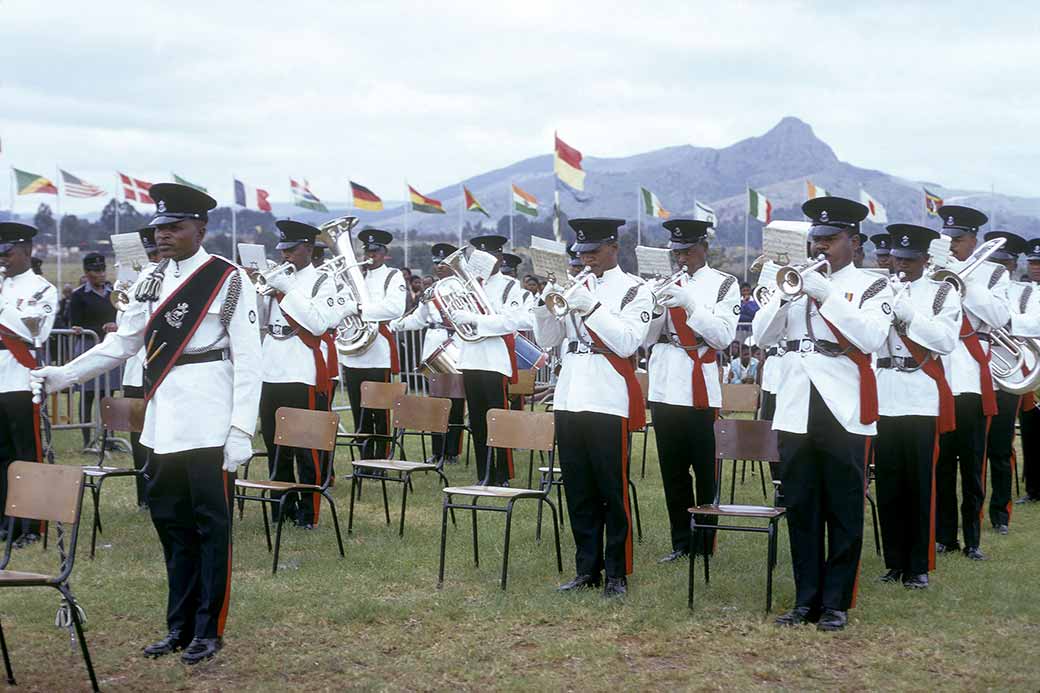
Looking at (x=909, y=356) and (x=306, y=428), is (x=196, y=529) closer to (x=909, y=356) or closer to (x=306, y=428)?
(x=306, y=428)

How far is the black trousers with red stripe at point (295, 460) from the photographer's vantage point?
9.38 meters

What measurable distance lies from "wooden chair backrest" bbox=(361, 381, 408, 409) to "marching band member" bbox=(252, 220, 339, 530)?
0.98 meters

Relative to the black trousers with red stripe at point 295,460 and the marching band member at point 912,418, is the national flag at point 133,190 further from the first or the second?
the marching band member at point 912,418

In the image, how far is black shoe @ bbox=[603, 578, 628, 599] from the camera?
7.13 m

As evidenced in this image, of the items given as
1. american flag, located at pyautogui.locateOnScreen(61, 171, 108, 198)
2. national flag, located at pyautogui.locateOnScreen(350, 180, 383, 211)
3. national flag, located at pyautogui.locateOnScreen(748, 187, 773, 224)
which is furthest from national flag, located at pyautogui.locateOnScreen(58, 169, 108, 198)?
national flag, located at pyautogui.locateOnScreen(748, 187, 773, 224)

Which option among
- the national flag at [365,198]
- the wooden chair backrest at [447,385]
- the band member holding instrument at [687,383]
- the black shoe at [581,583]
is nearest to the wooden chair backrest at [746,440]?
the band member holding instrument at [687,383]

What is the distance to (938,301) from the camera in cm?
733

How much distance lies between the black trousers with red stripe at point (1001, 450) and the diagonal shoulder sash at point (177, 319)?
6.54 metres

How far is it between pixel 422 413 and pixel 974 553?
4.41 meters

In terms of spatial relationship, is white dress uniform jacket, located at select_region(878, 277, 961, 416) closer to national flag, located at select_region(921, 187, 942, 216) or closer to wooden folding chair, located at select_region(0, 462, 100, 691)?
wooden folding chair, located at select_region(0, 462, 100, 691)

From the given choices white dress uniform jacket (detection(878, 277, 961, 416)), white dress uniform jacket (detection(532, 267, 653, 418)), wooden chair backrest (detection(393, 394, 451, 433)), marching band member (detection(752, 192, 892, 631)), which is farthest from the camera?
wooden chair backrest (detection(393, 394, 451, 433))

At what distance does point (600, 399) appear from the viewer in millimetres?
7027

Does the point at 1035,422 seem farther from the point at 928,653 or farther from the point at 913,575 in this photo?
the point at 928,653

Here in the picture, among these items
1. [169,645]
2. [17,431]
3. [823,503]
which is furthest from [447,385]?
[169,645]
